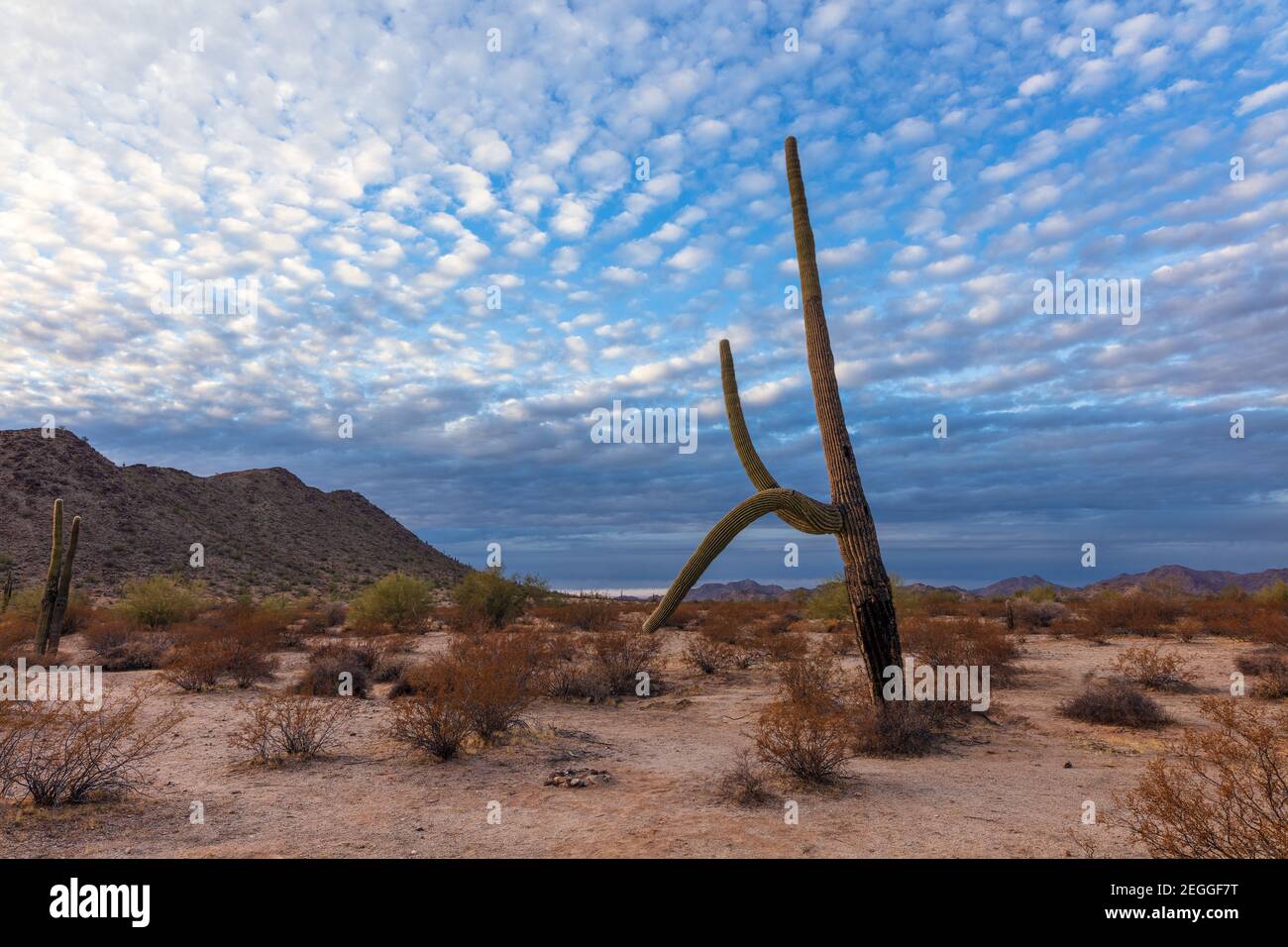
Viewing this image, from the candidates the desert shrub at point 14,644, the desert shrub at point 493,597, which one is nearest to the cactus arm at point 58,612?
the desert shrub at point 14,644

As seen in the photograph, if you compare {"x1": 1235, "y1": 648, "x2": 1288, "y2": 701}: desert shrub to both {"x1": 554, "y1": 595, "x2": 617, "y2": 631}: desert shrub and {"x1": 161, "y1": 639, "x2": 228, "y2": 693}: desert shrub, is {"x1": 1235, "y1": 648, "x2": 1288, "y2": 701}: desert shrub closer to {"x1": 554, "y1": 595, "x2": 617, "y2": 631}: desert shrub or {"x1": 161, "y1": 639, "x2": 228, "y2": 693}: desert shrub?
{"x1": 554, "y1": 595, "x2": 617, "y2": 631}: desert shrub

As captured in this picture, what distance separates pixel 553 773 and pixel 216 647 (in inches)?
402

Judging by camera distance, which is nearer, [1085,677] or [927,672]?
[927,672]

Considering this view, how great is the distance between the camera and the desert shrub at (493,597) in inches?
1083

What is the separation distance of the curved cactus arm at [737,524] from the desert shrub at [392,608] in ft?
61.4

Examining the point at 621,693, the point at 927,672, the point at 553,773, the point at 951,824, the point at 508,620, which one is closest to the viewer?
the point at 951,824

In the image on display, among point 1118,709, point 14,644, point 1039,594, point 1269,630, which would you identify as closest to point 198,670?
point 14,644

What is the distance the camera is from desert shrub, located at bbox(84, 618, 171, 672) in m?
17.8

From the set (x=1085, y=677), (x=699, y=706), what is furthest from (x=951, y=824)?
(x=1085, y=677)

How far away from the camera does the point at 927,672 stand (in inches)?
480

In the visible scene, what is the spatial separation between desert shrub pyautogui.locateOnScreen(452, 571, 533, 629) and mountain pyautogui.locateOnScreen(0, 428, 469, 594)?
2570 centimetres

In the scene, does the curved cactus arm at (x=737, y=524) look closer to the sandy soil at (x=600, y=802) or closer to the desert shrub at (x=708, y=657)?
the sandy soil at (x=600, y=802)
